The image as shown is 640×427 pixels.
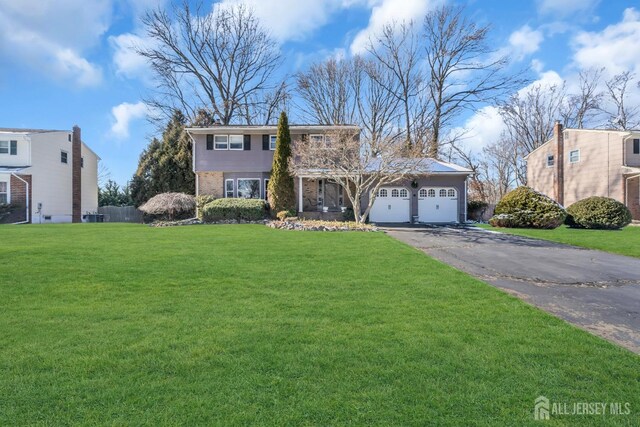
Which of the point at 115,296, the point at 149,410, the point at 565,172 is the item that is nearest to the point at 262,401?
the point at 149,410

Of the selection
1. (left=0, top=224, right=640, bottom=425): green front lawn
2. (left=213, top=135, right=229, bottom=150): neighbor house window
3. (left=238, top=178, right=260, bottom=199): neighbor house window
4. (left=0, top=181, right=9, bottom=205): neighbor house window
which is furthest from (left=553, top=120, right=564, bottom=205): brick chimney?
(left=0, top=181, right=9, bottom=205): neighbor house window

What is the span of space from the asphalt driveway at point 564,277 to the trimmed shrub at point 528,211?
21.2ft

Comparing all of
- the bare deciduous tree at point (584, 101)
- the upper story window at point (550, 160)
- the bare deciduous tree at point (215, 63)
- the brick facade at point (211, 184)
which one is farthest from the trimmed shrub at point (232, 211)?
the bare deciduous tree at point (584, 101)

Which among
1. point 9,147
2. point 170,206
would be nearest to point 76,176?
point 9,147

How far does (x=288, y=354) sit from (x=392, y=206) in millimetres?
18369

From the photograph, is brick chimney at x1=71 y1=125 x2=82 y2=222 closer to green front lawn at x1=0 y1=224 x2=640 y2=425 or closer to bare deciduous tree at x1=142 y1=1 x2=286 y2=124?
bare deciduous tree at x1=142 y1=1 x2=286 y2=124

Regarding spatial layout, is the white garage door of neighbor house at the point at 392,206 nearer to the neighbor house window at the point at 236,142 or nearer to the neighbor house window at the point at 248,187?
the neighbor house window at the point at 248,187

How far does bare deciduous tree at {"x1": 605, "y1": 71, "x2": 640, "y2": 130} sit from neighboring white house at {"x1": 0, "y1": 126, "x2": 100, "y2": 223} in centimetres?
4411

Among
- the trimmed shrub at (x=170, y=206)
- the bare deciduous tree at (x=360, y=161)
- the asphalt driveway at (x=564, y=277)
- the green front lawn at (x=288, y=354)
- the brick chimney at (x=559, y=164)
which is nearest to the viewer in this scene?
the green front lawn at (x=288, y=354)

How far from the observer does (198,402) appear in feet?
8.08

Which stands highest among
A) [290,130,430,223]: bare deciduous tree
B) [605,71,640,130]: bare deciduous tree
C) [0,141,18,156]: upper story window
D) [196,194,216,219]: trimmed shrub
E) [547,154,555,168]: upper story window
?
[605,71,640,130]: bare deciduous tree

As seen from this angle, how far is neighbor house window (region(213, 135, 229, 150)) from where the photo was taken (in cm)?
2256

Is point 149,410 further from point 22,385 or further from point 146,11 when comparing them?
point 146,11

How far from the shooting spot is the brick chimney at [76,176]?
25734 millimetres
